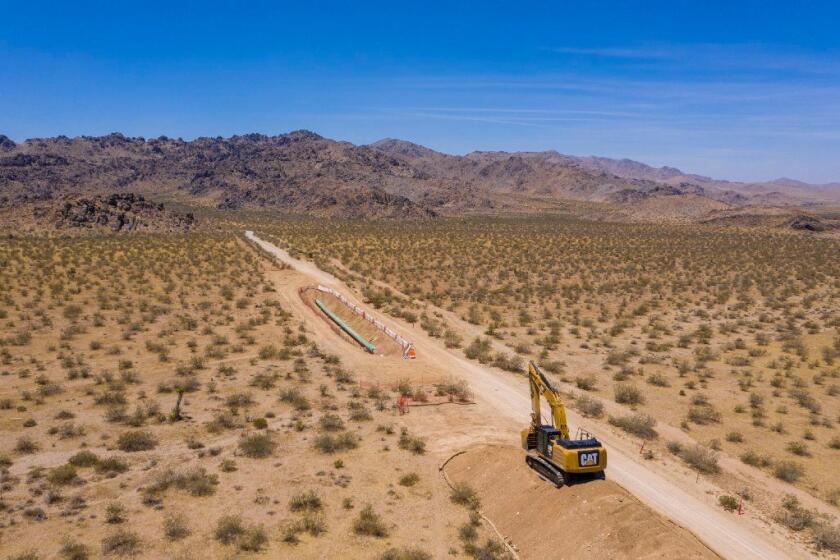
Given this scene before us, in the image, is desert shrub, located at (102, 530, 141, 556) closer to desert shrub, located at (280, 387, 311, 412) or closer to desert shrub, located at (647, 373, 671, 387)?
desert shrub, located at (280, 387, 311, 412)

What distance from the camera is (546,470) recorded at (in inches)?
513

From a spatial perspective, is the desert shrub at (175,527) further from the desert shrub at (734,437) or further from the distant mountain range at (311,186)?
the distant mountain range at (311,186)

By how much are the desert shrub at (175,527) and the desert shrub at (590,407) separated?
492 inches

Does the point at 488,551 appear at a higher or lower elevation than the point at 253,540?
lower

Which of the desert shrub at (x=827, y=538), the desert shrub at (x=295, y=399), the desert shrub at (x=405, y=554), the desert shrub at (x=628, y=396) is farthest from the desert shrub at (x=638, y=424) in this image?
the desert shrub at (x=295, y=399)

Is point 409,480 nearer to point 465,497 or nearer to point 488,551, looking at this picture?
point 465,497

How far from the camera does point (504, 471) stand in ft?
46.3

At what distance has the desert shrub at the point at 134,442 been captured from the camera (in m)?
14.9

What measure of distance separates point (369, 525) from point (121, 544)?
5021mm

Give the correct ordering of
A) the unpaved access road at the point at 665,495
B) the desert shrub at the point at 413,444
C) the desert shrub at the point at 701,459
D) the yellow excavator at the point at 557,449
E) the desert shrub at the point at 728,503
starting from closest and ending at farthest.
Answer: the unpaved access road at the point at 665,495 < the yellow excavator at the point at 557,449 < the desert shrub at the point at 728,503 < the desert shrub at the point at 701,459 < the desert shrub at the point at 413,444

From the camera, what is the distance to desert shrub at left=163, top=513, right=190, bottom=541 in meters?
11.2

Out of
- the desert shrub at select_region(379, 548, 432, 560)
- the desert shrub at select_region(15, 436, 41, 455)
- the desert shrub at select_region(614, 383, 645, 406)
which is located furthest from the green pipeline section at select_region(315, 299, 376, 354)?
the desert shrub at select_region(379, 548, 432, 560)

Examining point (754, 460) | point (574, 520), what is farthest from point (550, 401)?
point (754, 460)

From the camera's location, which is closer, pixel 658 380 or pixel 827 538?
pixel 827 538
